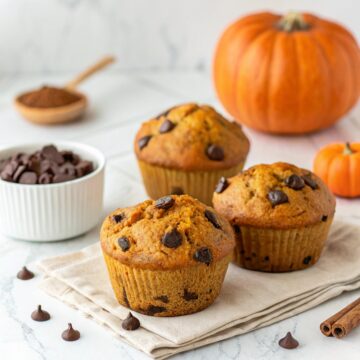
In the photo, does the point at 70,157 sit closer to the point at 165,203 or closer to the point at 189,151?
the point at 189,151

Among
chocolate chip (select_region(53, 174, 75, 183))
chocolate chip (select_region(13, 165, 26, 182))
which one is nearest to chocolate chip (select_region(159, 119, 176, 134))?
chocolate chip (select_region(53, 174, 75, 183))

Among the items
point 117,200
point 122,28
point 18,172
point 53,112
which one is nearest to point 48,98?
Answer: point 53,112

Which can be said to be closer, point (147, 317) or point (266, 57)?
point (147, 317)

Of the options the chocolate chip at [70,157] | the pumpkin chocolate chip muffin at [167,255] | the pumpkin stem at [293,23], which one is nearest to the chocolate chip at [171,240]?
the pumpkin chocolate chip muffin at [167,255]

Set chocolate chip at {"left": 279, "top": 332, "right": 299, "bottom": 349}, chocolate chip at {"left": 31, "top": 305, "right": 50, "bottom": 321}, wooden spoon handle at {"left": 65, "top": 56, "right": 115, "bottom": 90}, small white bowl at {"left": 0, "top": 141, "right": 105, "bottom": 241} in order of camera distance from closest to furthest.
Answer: chocolate chip at {"left": 279, "top": 332, "right": 299, "bottom": 349} → chocolate chip at {"left": 31, "top": 305, "right": 50, "bottom": 321} → small white bowl at {"left": 0, "top": 141, "right": 105, "bottom": 241} → wooden spoon handle at {"left": 65, "top": 56, "right": 115, "bottom": 90}

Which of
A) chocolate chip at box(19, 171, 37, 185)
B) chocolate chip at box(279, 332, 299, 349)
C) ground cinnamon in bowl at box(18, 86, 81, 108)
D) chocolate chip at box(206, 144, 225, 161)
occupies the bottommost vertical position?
ground cinnamon in bowl at box(18, 86, 81, 108)

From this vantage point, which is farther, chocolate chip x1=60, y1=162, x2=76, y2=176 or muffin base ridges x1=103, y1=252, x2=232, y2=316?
chocolate chip x1=60, y1=162, x2=76, y2=176

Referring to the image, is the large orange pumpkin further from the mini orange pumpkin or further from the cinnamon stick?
the cinnamon stick

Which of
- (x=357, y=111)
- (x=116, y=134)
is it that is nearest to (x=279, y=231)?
(x=116, y=134)

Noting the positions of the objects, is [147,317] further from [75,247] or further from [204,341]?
[75,247]
